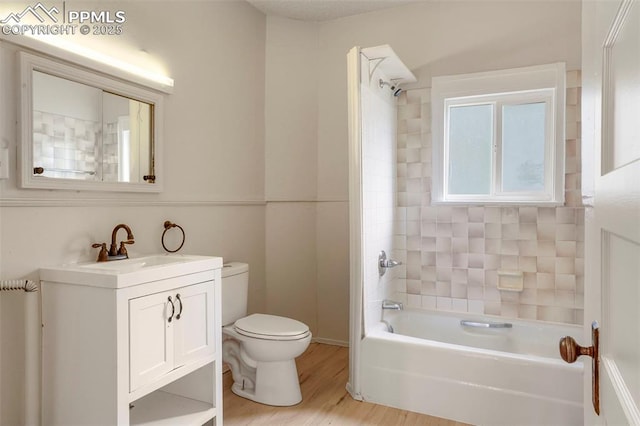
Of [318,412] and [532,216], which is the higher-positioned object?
[532,216]

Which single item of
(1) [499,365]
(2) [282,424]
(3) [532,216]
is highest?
(3) [532,216]

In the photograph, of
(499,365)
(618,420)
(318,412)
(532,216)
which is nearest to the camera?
(618,420)

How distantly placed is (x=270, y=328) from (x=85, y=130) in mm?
1429

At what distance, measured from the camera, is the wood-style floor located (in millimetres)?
A: 2271

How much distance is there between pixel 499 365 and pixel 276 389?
1.25 meters

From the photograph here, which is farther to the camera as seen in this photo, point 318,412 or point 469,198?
point 469,198

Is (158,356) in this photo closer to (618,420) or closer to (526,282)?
(618,420)

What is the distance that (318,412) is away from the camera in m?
2.37

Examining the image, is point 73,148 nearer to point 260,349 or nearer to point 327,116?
point 260,349

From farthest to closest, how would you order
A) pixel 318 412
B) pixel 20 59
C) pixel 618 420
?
1. pixel 318 412
2. pixel 20 59
3. pixel 618 420

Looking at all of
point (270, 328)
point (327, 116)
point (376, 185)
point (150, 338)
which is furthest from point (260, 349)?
point (327, 116)

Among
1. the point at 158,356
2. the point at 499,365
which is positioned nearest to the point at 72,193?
the point at 158,356

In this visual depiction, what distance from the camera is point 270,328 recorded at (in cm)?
246

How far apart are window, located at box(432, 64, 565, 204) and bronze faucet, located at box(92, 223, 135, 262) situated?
6.74 feet
